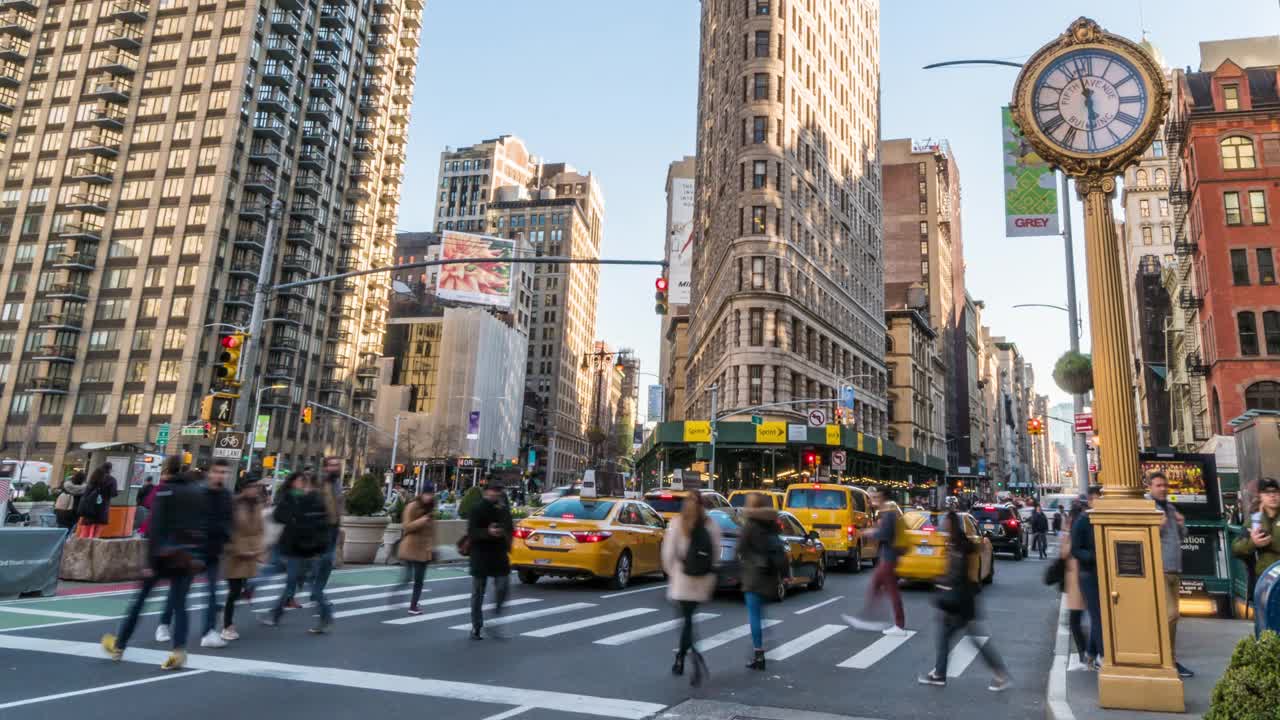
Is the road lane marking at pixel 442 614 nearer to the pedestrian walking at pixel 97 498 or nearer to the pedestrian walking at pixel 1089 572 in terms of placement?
the pedestrian walking at pixel 1089 572


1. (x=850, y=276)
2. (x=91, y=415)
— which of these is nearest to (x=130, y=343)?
(x=91, y=415)

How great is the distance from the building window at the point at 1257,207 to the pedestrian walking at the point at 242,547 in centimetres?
5181

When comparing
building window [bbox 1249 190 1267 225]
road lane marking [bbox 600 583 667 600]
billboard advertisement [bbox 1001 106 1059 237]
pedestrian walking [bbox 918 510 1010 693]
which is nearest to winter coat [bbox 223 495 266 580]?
road lane marking [bbox 600 583 667 600]

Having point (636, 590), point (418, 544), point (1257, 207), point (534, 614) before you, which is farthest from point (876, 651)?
point (1257, 207)

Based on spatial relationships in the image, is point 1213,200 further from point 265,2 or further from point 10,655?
point 265,2

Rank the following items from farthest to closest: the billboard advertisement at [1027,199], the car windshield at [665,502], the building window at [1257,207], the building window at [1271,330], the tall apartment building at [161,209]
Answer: the tall apartment building at [161,209]
the building window at [1257,207]
the building window at [1271,330]
the car windshield at [665,502]
the billboard advertisement at [1027,199]

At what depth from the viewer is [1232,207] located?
4516 cm

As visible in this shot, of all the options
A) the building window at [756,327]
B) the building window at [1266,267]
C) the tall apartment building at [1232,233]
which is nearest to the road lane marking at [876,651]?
the tall apartment building at [1232,233]

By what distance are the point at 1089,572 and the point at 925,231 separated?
385 ft

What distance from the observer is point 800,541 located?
52.0 ft

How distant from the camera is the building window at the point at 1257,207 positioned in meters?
44.6

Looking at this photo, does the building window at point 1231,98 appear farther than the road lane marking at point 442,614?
Yes

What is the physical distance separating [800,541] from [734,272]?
4286cm

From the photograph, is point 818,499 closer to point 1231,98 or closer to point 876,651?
point 876,651
